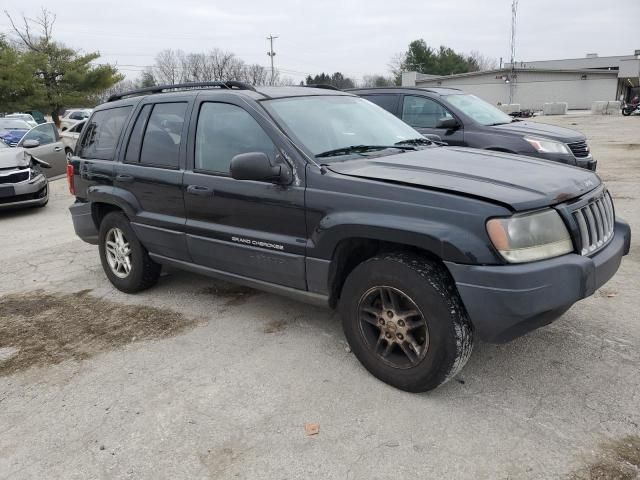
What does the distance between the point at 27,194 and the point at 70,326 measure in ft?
19.5

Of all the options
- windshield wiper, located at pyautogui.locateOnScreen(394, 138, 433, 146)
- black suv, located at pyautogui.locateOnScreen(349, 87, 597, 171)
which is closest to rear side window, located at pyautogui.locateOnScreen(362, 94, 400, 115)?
black suv, located at pyautogui.locateOnScreen(349, 87, 597, 171)

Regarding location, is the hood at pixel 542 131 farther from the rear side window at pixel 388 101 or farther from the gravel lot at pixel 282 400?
the gravel lot at pixel 282 400

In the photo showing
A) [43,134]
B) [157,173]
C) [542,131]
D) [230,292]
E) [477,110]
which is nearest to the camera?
[157,173]

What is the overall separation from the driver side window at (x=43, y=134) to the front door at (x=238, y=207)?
390 inches

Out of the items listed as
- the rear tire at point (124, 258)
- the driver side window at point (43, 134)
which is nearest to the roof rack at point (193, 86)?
the rear tire at point (124, 258)

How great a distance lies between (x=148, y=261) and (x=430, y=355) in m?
2.92

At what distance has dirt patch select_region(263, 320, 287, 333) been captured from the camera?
408 cm

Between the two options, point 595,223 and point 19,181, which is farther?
point 19,181

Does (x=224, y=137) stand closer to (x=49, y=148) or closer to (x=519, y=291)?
(x=519, y=291)

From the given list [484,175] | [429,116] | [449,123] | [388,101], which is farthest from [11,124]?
[484,175]

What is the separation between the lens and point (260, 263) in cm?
373

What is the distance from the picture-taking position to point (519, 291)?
2.62 metres

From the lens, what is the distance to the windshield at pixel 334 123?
12.0ft

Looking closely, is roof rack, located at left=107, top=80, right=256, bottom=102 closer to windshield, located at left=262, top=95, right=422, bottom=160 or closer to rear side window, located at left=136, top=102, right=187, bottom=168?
rear side window, located at left=136, top=102, right=187, bottom=168
